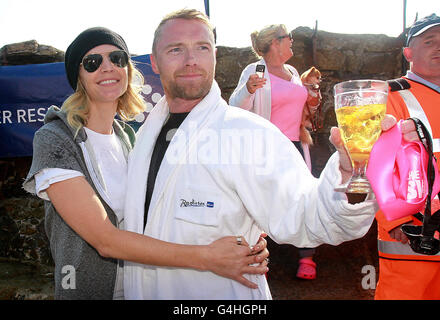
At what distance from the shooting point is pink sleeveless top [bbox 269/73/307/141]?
113 inches

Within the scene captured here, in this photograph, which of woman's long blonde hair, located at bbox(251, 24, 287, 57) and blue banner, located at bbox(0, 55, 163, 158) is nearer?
woman's long blonde hair, located at bbox(251, 24, 287, 57)

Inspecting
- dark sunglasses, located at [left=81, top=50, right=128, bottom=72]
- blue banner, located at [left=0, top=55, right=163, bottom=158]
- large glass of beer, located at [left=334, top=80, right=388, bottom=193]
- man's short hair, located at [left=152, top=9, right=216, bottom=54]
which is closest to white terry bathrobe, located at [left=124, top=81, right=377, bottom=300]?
large glass of beer, located at [left=334, top=80, right=388, bottom=193]

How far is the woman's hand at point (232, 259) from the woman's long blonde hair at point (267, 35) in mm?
1960

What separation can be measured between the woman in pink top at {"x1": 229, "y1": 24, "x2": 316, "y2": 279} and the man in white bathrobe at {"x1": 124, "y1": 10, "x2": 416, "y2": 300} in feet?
3.77

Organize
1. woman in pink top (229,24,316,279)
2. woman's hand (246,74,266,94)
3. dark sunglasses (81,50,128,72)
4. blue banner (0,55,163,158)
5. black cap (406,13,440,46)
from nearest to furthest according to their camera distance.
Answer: dark sunglasses (81,50,128,72) → black cap (406,13,440,46) → woman's hand (246,74,266,94) → woman in pink top (229,24,316,279) → blue banner (0,55,163,158)

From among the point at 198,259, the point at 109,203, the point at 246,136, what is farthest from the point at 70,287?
the point at 246,136

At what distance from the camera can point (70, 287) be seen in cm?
147

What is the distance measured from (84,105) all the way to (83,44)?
25 cm

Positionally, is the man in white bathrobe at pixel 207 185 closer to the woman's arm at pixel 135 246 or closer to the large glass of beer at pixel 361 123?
the woman's arm at pixel 135 246

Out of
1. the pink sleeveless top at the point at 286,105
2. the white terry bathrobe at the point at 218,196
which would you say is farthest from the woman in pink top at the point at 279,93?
the white terry bathrobe at the point at 218,196

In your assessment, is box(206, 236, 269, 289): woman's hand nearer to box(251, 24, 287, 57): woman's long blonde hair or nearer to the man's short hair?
the man's short hair

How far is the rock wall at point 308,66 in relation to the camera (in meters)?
4.04

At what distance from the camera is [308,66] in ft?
13.6
